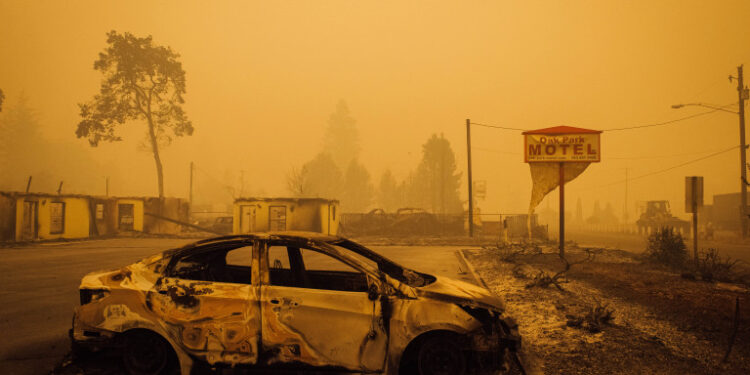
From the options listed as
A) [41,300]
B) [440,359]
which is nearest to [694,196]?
[440,359]

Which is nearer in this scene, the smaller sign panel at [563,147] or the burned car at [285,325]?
the burned car at [285,325]

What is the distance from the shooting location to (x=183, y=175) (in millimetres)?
156500

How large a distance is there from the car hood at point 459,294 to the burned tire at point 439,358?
393 mm

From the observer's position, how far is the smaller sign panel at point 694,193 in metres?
12.2

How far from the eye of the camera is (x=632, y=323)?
6242 millimetres

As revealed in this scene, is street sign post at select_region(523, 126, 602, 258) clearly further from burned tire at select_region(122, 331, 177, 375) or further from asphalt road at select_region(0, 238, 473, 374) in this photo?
burned tire at select_region(122, 331, 177, 375)

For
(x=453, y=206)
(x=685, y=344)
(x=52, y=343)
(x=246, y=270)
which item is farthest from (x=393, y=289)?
(x=453, y=206)

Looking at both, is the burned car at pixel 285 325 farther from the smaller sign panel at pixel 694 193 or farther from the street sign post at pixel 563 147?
the smaller sign panel at pixel 694 193

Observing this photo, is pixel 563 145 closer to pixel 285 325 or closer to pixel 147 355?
pixel 285 325

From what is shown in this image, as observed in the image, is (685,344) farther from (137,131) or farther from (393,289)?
(137,131)

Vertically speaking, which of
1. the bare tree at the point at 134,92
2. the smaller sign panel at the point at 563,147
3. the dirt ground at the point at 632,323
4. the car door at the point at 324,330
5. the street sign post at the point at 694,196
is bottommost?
the dirt ground at the point at 632,323

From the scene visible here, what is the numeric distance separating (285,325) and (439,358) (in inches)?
58.5

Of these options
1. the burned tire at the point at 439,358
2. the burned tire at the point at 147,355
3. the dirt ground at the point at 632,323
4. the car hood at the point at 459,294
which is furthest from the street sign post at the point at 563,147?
the burned tire at the point at 147,355

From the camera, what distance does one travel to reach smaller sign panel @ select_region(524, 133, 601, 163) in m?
13.2
